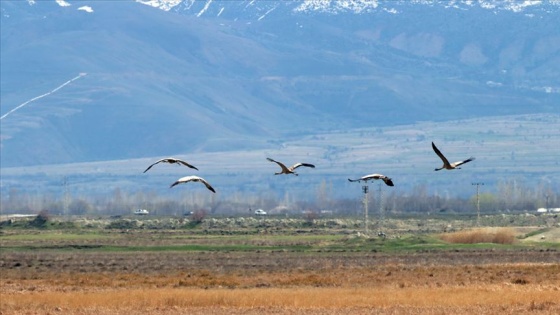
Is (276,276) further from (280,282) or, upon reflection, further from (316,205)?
(316,205)

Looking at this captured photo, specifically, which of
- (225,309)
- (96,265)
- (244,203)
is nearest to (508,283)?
(225,309)

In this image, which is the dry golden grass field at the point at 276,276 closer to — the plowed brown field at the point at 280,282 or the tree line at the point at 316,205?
the plowed brown field at the point at 280,282

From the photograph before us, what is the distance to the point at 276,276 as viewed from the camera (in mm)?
53375

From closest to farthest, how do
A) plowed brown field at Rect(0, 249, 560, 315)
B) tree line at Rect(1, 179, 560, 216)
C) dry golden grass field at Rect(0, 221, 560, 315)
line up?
plowed brown field at Rect(0, 249, 560, 315) < dry golden grass field at Rect(0, 221, 560, 315) < tree line at Rect(1, 179, 560, 216)

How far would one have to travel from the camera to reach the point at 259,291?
4547 cm

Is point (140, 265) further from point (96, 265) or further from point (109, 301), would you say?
point (109, 301)

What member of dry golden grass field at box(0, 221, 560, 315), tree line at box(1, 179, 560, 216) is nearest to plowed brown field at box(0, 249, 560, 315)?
dry golden grass field at box(0, 221, 560, 315)

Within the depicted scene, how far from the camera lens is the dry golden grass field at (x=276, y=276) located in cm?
4000

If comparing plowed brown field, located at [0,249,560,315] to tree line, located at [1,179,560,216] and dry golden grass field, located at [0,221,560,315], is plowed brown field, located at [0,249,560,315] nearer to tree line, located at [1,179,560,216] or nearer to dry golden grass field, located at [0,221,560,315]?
dry golden grass field, located at [0,221,560,315]

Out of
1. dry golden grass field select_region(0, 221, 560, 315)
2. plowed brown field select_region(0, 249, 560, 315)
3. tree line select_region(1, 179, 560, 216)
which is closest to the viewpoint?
plowed brown field select_region(0, 249, 560, 315)

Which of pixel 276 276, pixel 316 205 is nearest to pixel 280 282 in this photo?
pixel 276 276

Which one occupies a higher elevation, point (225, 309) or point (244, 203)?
point (244, 203)

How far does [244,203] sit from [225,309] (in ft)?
460

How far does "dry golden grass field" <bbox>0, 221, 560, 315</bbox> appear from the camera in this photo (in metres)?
40.0
